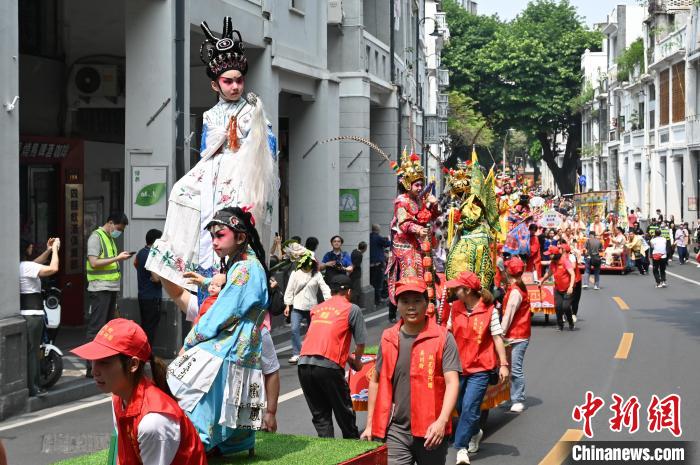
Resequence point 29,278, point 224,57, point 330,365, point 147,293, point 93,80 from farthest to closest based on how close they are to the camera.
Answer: point 93,80, point 147,293, point 29,278, point 330,365, point 224,57

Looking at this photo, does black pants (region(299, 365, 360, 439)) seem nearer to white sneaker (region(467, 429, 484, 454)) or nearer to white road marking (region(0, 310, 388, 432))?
white sneaker (region(467, 429, 484, 454))

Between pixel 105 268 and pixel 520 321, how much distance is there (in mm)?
5808

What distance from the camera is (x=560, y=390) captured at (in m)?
14.8

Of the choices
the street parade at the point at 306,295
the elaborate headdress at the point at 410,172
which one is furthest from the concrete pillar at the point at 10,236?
the elaborate headdress at the point at 410,172

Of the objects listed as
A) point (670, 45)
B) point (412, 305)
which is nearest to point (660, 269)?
point (670, 45)

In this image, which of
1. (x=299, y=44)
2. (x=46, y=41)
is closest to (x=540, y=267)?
(x=299, y=44)

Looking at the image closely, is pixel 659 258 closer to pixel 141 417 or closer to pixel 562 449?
pixel 562 449

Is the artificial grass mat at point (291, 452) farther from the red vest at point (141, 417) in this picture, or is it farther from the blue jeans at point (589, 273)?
the blue jeans at point (589, 273)

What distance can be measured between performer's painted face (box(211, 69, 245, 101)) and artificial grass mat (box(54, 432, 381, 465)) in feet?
7.95

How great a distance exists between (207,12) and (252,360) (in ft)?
42.1

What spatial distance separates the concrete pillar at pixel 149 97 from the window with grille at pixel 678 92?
43.3m

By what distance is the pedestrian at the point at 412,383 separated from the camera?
744 cm

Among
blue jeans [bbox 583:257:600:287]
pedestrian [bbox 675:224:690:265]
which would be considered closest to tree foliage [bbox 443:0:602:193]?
pedestrian [bbox 675:224:690:265]

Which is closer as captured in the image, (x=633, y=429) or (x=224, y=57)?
(x=224, y=57)
